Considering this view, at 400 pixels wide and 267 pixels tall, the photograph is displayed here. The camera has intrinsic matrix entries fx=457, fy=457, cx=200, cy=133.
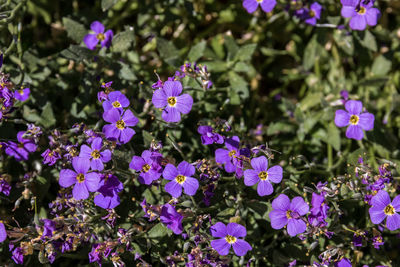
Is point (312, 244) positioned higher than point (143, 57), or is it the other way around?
point (143, 57)

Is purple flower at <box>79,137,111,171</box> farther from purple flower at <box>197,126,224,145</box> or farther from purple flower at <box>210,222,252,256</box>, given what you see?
purple flower at <box>210,222,252,256</box>

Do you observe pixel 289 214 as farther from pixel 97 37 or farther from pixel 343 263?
pixel 97 37

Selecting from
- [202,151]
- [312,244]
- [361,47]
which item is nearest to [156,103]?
[202,151]

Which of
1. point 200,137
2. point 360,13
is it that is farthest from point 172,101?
point 360,13

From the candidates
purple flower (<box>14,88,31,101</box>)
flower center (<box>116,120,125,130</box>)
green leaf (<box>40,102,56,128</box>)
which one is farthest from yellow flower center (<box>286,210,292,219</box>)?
purple flower (<box>14,88,31,101</box>)

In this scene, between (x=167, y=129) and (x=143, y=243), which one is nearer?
(x=143, y=243)

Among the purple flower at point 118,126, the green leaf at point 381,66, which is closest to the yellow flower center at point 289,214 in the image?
the purple flower at point 118,126

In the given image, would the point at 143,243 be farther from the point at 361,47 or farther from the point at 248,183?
the point at 361,47
